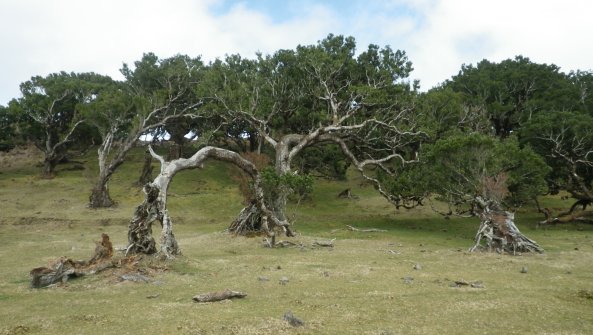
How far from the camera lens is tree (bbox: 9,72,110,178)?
5334 cm

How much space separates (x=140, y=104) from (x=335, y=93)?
20.9 meters

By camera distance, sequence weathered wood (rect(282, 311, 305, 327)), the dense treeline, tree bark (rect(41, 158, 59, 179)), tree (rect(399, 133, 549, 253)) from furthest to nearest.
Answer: tree bark (rect(41, 158, 59, 179)) → the dense treeline → tree (rect(399, 133, 549, 253)) → weathered wood (rect(282, 311, 305, 327))

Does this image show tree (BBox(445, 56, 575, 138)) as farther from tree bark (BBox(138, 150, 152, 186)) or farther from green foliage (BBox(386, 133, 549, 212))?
tree bark (BBox(138, 150, 152, 186))

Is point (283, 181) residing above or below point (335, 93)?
below

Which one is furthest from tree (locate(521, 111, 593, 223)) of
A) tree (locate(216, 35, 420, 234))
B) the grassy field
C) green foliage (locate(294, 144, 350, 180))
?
green foliage (locate(294, 144, 350, 180))

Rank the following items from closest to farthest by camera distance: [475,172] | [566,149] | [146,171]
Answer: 1. [475,172]
2. [566,149]
3. [146,171]

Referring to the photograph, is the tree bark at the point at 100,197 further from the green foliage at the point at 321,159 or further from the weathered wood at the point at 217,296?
the weathered wood at the point at 217,296

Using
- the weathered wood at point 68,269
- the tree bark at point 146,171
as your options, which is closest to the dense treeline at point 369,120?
the tree bark at point 146,171

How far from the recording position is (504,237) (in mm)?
22328

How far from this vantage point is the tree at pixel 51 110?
175 ft

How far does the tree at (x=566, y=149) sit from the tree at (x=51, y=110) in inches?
1872

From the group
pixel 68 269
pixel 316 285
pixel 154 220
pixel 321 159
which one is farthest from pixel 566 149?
pixel 68 269

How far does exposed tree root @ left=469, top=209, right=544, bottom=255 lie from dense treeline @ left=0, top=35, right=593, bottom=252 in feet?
3.51

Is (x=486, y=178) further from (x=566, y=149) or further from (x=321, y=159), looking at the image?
(x=321, y=159)
